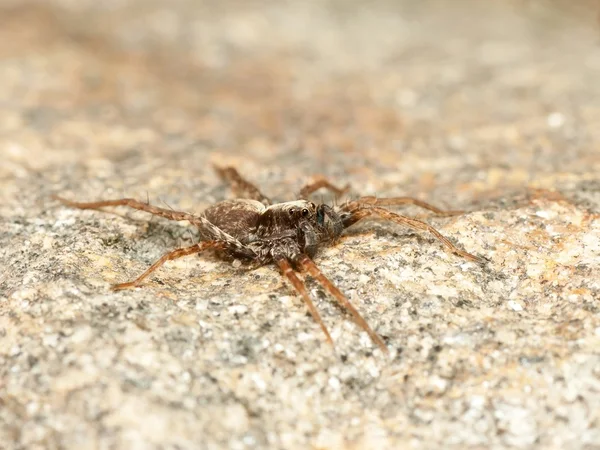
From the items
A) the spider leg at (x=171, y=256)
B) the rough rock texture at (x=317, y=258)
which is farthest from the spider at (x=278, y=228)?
the rough rock texture at (x=317, y=258)

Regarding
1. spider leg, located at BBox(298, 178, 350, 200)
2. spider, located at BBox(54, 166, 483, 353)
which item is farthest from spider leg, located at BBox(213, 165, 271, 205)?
spider, located at BBox(54, 166, 483, 353)

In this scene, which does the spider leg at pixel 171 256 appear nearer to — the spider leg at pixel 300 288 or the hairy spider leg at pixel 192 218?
the hairy spider leg at pixel 192 218

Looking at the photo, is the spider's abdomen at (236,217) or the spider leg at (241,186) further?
the spider leg at (241,186)

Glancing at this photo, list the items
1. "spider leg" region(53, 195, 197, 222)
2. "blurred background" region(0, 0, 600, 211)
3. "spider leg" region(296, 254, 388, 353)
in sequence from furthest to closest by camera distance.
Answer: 1. "blurred background" region(0, 0, 600, 211)
2. "spider leg" region(53, 195, 197, 222)
3. "spider leg" region(296, 254, 388, 353)

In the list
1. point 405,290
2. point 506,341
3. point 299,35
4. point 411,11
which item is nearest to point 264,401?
point 405,290

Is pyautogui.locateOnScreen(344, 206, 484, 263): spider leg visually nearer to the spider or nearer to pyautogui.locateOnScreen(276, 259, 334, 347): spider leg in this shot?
the spider

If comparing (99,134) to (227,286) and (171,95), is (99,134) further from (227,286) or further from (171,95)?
(227,286)
